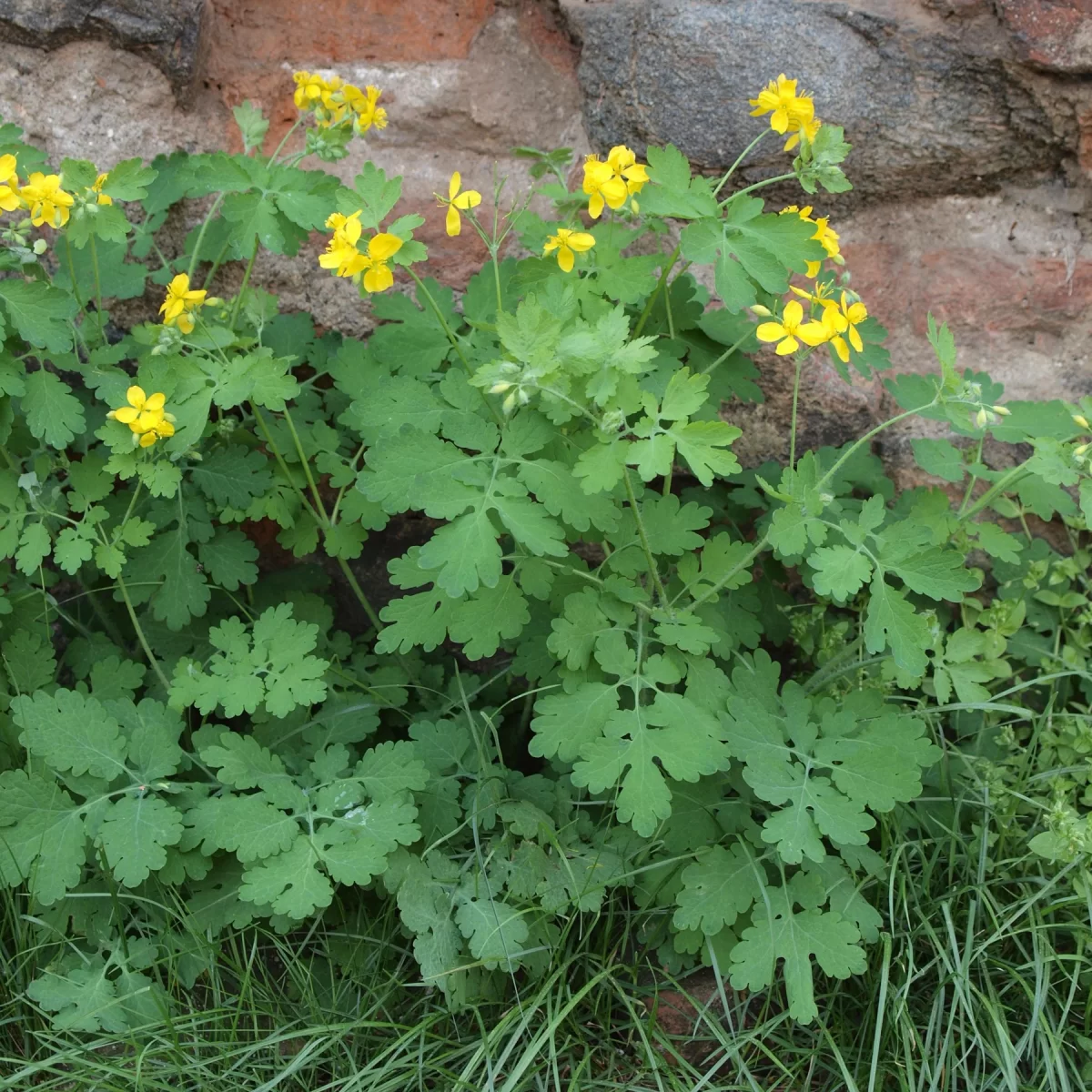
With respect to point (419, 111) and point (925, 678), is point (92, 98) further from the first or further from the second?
point (925, 678)

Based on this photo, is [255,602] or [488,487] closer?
[488,487]

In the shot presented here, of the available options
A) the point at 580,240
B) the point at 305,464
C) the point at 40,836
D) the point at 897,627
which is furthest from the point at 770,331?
the point at 40,836

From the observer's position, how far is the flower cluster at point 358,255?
1.76 m

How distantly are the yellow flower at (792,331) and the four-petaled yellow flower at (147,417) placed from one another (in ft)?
3.57

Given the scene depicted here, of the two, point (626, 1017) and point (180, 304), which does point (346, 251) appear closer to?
point (180, 304)

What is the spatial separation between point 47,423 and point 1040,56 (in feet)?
7.13

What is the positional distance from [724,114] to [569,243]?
0.71m

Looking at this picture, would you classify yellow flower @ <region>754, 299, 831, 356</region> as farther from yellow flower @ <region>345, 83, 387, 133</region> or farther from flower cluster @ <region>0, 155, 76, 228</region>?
flower cluster @ <region>0, 155, 76, 228</region>

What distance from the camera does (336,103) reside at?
219 centimetres

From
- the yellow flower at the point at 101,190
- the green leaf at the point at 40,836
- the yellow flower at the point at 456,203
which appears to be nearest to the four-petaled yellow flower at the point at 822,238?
the yellow flower at the point at 456,203

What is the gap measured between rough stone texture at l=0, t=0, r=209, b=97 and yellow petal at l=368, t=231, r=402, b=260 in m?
1.04

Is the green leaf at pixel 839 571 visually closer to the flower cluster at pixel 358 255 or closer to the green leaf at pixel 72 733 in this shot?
the flower cluster at pixel 358 255

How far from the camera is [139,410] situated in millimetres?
2012

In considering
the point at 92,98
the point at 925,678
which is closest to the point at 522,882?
the point at 925,678
